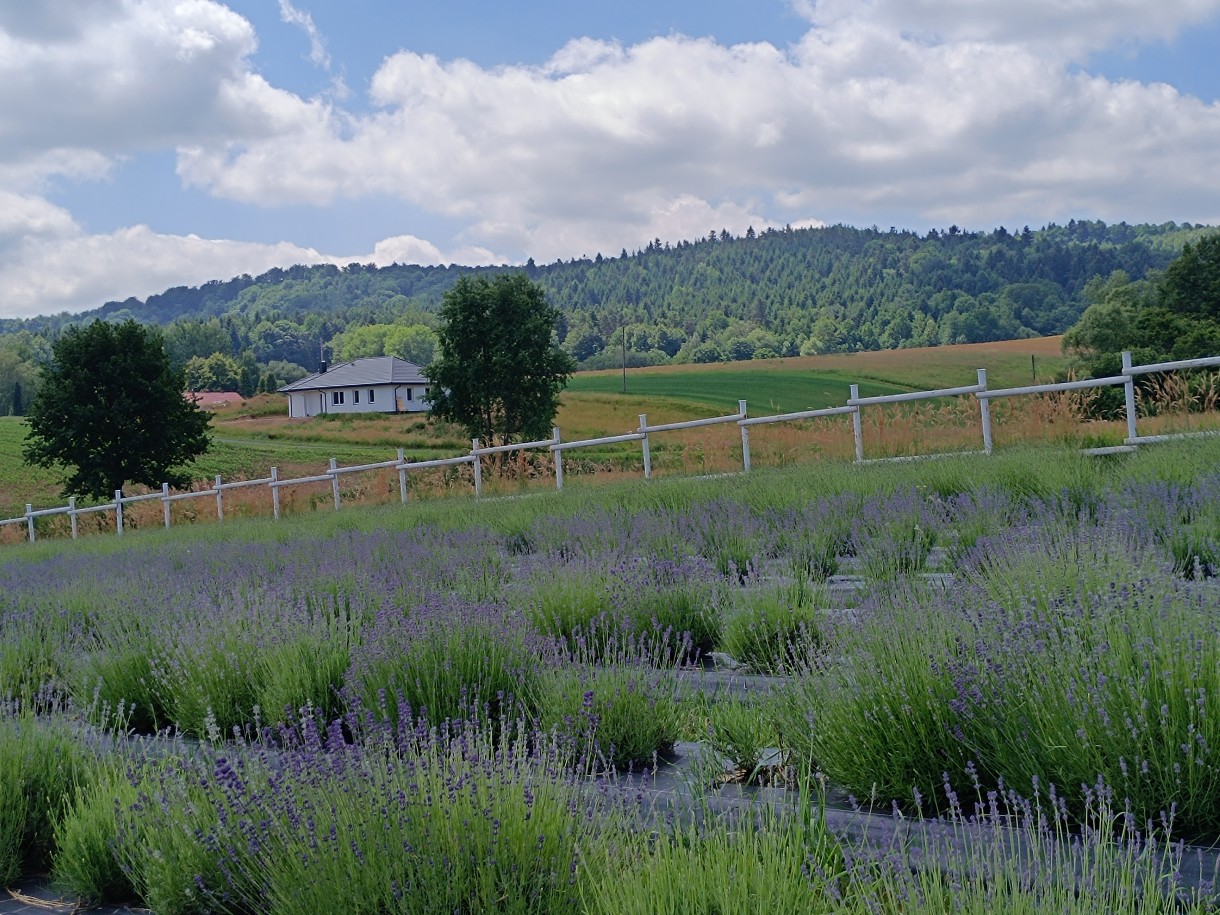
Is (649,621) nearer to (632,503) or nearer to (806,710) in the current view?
(806,710)

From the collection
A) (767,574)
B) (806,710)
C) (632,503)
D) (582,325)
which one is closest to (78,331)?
(632,503)

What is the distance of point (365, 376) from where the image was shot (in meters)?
115

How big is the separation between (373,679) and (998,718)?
98.9 inches

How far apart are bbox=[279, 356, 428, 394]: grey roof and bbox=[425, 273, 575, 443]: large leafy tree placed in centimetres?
6282

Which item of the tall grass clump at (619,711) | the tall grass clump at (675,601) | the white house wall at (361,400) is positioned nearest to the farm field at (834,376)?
the white house wall at (361,400)

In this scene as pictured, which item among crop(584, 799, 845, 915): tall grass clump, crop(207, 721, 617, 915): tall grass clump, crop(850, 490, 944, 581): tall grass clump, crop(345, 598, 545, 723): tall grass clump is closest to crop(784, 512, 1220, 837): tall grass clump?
crop(584, 799, 845, 915): tall grass clump

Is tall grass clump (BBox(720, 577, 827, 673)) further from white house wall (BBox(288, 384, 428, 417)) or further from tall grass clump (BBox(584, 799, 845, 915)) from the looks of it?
white house wall (BBox(288, 384, 428, 417))

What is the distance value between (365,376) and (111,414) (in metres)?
77.7

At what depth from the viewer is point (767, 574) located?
22.7 feet

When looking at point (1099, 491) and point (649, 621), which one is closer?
point (649, 621)

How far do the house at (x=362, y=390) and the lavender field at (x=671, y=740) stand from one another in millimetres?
104405

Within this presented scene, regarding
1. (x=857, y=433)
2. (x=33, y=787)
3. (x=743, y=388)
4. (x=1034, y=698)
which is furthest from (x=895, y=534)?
(x=743, y=388)

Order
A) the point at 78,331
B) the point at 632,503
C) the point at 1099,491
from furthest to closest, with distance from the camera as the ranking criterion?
the point at 78,331
the point at 632,503
the point at 1099,491

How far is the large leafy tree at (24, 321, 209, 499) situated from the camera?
37938 millimetres
